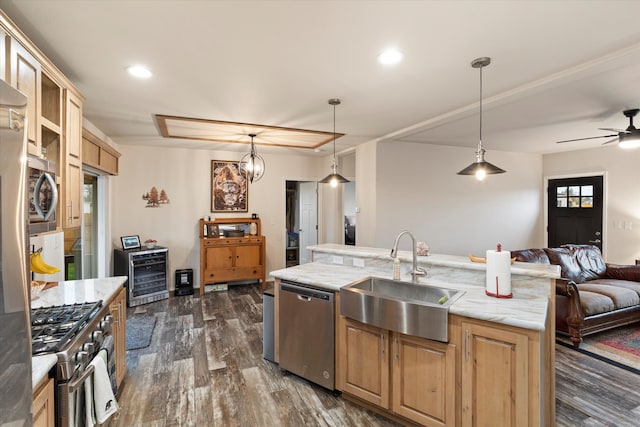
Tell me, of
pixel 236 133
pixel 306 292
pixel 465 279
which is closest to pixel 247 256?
pixel 236 133

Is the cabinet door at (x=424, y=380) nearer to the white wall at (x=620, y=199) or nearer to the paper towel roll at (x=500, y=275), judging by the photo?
the paper towel roll at (x=500, y=275)

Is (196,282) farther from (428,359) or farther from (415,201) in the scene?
(428,359)

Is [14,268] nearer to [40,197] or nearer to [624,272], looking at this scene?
[40,197]

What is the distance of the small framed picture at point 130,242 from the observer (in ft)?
16.5

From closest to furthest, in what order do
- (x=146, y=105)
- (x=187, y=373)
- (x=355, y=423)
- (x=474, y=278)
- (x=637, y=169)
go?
(x=355, y=423), (x=474, y=278), (x=187, y=373), (x=146, y=105), (x=637, y=169)

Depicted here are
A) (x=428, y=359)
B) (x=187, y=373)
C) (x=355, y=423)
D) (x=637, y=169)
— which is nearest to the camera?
(x=428, y=359)

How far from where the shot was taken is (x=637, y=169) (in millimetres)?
5176

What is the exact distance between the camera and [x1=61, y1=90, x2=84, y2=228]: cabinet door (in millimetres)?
2258

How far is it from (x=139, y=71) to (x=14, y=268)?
2152 mm

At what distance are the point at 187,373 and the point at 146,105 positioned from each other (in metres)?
2.72

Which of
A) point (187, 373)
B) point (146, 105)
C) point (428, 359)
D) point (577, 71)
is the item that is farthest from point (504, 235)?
point (146, 105)

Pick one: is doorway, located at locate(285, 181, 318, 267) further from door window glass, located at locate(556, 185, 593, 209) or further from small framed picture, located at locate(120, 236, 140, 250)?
door window glass, located at locate(556, 185, 593, 209)

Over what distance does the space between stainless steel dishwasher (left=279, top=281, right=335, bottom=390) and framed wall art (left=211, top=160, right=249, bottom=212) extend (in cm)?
366

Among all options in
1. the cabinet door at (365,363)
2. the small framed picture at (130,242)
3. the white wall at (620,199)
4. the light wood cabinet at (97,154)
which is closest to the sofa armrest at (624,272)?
the white wall at (620,199)
